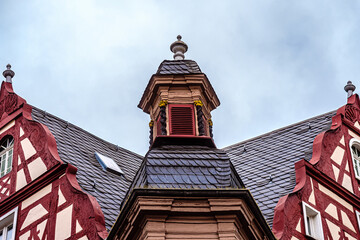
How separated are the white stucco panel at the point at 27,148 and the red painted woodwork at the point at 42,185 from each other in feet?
0.13

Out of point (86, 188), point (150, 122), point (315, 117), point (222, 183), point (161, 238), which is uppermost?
point (315, 117)

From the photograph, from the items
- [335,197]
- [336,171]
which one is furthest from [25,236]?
[336,171]

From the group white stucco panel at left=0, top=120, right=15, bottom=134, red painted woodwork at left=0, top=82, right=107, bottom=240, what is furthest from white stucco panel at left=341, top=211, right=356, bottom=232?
white stucco panel at left=0, top=120, right=15, bottom=134

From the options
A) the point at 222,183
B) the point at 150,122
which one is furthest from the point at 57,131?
the point at 222,183

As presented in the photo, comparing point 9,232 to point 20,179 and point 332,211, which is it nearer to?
point 20,179

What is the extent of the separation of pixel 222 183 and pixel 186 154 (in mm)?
1386

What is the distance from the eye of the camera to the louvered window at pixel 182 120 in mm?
25703

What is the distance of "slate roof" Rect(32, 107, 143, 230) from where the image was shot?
2547cm

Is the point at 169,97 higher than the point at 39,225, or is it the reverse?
the point at 169,97

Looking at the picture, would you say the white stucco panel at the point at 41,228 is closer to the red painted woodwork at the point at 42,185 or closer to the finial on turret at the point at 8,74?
the red painted woodwork at the point at 42,185

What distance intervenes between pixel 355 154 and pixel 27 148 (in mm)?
8217

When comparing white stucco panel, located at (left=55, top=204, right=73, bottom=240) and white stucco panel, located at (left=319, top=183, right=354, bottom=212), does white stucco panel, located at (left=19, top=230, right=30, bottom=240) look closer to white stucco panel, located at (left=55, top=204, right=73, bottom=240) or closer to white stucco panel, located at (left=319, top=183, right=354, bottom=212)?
white stucco panel, located at (left=55, top=204, right=73, bottom=240)

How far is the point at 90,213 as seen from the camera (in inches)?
928

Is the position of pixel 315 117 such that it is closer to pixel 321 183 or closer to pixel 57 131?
pixel 321 183
